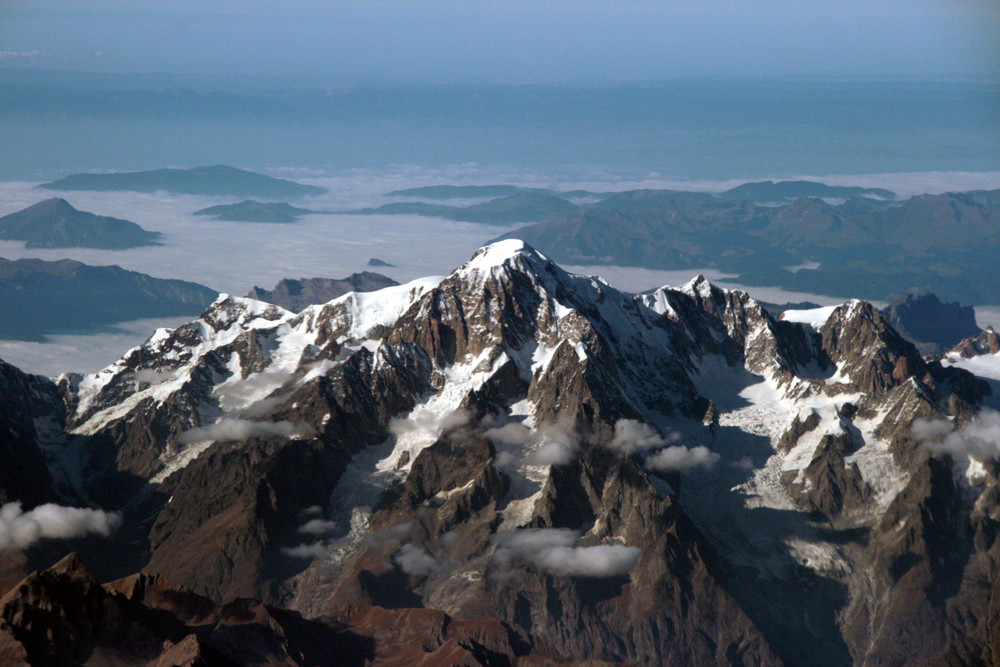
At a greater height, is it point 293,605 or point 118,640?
point 118,640

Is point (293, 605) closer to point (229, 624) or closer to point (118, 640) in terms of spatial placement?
point (229, 624)

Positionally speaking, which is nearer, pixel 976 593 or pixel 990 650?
pixel 990 650

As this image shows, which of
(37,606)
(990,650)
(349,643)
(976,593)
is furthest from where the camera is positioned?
(976,593)

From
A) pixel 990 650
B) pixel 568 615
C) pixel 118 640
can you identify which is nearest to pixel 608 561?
pixel 568 615

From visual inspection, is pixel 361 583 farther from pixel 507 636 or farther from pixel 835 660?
pixel 835 660

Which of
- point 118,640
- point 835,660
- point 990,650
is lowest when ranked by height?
point 835,660

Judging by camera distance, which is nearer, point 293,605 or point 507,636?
point 507,636

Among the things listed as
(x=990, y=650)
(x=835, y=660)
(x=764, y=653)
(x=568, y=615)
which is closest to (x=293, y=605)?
(x=568, y=615)

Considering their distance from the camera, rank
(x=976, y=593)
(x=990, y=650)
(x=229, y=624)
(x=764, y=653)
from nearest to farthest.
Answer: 1. (x=990, y=650)
2. (x=229, y=624)
3. (x=764, y=653)
4. (x=976, y=593)

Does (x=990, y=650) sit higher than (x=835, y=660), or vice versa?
(x=990, y=650)
